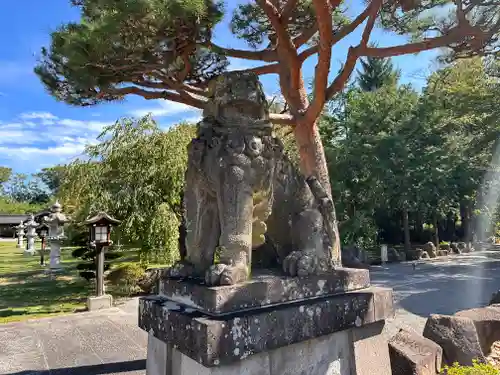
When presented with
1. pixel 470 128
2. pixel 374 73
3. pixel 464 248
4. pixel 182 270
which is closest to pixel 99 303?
pixel 182 270

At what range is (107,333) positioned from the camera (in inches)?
195

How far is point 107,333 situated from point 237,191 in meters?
4.05

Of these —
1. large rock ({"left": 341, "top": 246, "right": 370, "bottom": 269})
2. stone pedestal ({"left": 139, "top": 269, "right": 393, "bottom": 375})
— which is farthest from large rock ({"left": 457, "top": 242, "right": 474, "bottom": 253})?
stone pedestal ({"left": 139, "top": 269, "right": 393, "bottom": 375})

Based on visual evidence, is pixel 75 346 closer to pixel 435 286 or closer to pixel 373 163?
pixel 435 286

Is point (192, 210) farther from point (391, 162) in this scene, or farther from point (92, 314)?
point (391, 162)

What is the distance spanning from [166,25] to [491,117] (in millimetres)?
10702

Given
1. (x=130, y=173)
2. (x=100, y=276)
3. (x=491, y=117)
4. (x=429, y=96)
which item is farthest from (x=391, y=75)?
(x=100, y=276)

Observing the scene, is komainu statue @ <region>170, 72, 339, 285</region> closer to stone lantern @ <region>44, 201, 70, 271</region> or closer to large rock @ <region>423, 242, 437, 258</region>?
stone lantern @ <region>44, 201, 70, 271</region>

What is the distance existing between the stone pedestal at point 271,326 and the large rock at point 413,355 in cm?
66

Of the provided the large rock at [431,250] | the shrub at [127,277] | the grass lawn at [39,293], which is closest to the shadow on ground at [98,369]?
the grass lawn at [39,293]

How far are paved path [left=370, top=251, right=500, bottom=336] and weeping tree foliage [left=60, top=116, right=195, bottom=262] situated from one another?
4752mm

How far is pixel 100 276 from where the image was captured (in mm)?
6848

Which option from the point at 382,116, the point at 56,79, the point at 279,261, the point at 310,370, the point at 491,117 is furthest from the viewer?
the point at 382,116

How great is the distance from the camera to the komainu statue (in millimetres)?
1941
